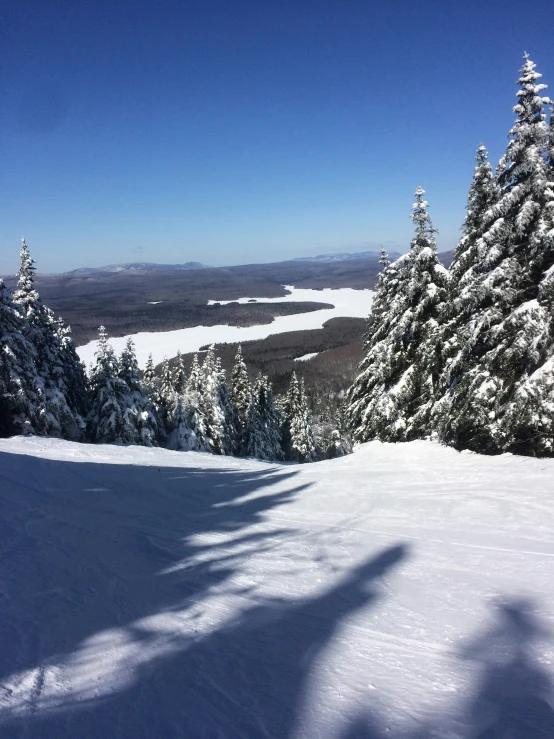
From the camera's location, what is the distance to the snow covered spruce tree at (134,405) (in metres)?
25.7

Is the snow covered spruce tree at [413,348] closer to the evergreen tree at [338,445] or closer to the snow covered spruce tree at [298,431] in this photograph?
the snow covered spruce tree at [298,431]

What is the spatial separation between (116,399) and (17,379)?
6.04 meters

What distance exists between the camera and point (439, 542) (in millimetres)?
7086

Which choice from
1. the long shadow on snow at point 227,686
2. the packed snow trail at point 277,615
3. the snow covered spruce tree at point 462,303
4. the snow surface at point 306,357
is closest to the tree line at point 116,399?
the packed snow trail at point 277,615

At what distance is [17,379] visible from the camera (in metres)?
20.2

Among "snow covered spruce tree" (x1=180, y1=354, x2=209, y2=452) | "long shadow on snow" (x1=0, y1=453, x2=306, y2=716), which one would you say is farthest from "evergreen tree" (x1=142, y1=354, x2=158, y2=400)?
"long shadow on snow" (x1=0, y1=453, x2=306, y2=716)

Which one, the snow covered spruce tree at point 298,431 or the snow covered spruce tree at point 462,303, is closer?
the snow covered spruce tree at point 462,303

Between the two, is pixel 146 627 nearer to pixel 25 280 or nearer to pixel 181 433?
pixel 25 280

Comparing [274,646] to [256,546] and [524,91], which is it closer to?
[256,546]

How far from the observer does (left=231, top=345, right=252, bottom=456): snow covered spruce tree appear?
115ft

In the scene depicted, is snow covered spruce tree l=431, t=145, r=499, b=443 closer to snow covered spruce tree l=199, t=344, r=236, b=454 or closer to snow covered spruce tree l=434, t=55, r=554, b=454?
snow covered spruce tree l=434, t=55, r=554, b=454

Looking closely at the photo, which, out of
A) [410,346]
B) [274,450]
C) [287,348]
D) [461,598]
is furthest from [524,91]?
[287,348]

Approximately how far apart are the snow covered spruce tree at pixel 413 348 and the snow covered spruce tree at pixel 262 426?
16.7 m

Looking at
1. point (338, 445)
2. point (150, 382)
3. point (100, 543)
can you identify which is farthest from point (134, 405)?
point (338, 445)
